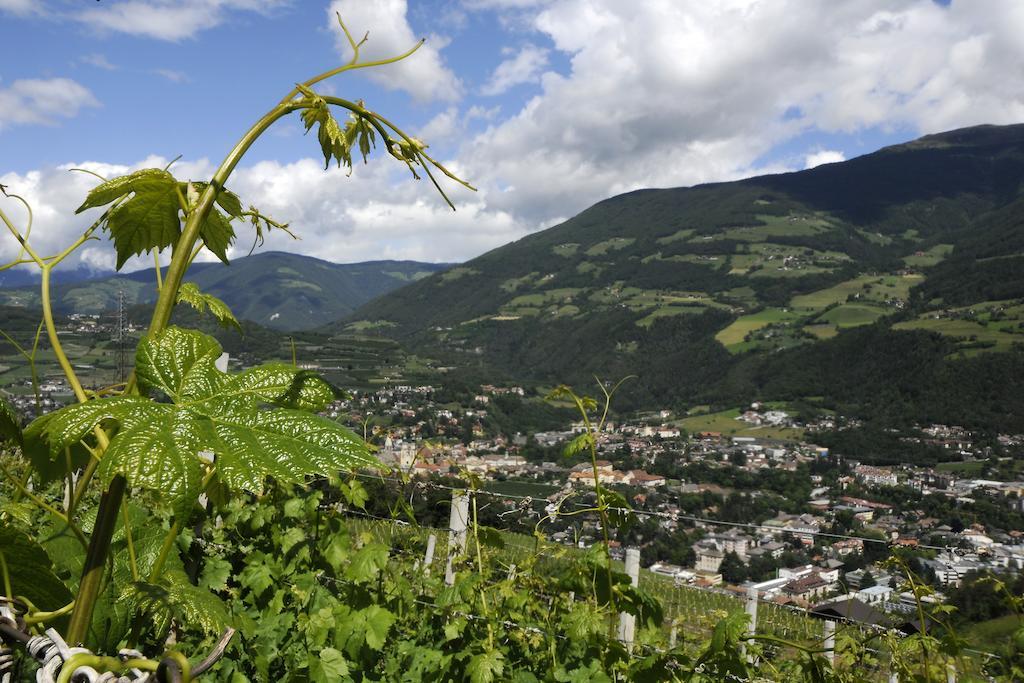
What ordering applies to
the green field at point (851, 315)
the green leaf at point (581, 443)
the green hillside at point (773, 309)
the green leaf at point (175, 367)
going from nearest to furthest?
the green leaf at point (175, 367) → the green leaf at point (581, 443) → the green hillside at point (773, 309) → the green field at point (851, 315)

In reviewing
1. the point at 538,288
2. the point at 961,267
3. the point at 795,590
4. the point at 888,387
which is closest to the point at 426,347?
the point at 538,288

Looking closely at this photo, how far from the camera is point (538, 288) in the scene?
168 metres

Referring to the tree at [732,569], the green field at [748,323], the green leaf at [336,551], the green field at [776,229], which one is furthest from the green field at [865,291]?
the green leaf at [336,551]

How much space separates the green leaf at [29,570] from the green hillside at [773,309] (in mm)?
72926

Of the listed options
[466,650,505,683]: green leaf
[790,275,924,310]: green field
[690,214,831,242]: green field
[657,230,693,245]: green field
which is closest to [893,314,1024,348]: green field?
[790,275,924,310]: green field

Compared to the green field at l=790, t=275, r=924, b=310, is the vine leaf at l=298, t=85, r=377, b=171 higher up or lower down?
lower down

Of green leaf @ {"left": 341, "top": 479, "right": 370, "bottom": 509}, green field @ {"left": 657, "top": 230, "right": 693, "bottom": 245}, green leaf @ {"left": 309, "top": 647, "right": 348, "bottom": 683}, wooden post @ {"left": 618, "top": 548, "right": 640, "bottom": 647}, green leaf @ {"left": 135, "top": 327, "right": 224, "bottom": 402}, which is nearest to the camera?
green leaf @ {"left": 135, "top": 327, "right": 224, "bottom": 402}

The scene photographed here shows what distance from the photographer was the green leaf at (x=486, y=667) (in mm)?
2301

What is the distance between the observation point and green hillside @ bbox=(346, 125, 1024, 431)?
77.5m

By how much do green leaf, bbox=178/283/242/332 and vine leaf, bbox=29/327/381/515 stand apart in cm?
32

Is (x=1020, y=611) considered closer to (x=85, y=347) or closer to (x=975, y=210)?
(x=85, y=347)

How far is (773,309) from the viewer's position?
114 m

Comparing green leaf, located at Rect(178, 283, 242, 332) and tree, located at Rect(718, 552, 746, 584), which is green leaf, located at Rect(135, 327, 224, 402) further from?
tree, located at Rect(718, 552, 746, 584)

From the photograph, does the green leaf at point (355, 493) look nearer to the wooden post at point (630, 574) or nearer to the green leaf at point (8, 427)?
the wooden post at point (630, 574)
